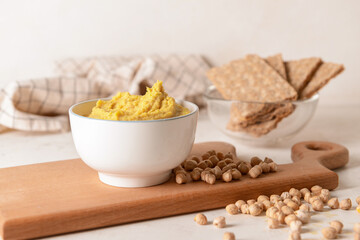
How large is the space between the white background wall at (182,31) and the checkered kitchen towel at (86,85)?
0.29ft

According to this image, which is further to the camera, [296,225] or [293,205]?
[293,205]

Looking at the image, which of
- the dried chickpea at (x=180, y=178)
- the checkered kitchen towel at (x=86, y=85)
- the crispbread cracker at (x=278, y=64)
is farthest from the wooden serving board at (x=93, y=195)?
the checkered kitchen towel at (x=86, y=85)

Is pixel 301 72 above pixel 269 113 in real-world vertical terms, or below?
above

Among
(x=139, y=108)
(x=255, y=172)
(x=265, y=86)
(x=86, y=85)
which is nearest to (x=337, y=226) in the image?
(x=255, y=172)

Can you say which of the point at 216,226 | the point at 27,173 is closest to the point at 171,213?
the point at 216,226

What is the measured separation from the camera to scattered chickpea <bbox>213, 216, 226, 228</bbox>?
98cm

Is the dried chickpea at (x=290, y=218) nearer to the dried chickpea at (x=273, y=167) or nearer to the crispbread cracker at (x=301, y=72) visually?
the dried chickpea at (x=273, y=167)

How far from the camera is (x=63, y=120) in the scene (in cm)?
184

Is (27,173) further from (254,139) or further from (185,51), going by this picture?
(185,51)

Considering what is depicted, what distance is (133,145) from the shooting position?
102cm

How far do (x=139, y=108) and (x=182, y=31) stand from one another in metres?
1.26

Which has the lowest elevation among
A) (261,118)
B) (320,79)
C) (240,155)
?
(240,155)

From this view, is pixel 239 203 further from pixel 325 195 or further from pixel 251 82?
pixel 251 82

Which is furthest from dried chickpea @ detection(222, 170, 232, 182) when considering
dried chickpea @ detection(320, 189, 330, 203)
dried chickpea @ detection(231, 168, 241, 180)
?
Result: dried chickpea @ detection(320, 189, 330, 203)
